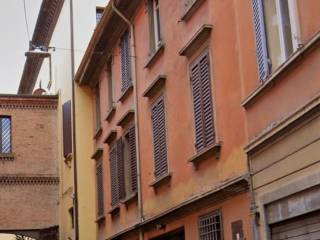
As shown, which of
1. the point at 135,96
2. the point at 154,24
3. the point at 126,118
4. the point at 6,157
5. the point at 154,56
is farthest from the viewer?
the point at 6,157

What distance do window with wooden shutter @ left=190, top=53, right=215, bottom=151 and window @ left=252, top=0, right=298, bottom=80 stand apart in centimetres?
258

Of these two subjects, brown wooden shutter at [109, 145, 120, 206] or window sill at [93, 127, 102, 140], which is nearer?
brown wooden shutter at [109, 145, 120, 206]

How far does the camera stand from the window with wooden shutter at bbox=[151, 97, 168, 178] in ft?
53.2

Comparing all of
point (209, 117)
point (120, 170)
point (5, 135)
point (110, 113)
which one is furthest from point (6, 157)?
point (209, 117)

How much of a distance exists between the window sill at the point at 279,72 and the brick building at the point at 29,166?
20602 millimetres

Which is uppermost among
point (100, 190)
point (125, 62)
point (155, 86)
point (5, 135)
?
point (5, 135)

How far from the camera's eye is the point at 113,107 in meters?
21.8

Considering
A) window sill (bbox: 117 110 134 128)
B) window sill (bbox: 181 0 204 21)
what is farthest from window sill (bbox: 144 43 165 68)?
window sill (bbox: 117 110 134 128)

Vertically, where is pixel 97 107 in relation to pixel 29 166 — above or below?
above

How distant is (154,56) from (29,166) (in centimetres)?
1519

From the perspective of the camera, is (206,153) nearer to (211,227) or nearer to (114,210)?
(211,227)

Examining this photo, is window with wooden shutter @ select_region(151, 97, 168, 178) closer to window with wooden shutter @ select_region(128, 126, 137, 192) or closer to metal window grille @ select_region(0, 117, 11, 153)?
window with wooden shutter @ select_region(128, 126, 137, 192)

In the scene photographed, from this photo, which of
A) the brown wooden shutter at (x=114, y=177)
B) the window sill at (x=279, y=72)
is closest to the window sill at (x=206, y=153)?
the window sill at (x=279, y=72)

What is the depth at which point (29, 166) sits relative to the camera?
30688mm
